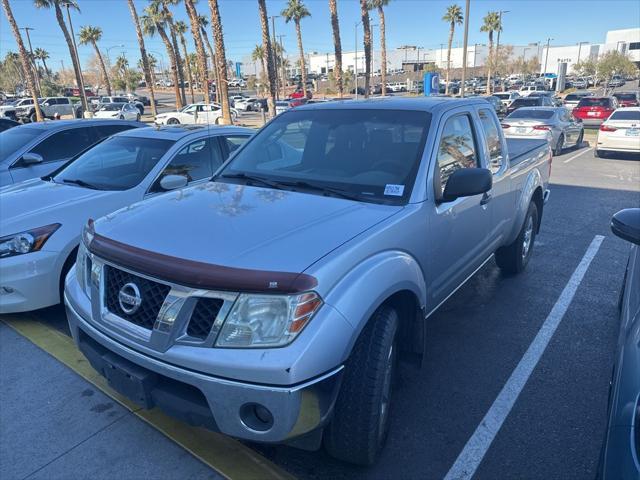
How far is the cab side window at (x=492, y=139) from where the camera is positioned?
4.19 m

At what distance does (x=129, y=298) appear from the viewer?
236 cm

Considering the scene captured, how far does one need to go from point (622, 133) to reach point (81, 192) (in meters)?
14.9

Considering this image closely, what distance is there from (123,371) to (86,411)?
1.03 metres

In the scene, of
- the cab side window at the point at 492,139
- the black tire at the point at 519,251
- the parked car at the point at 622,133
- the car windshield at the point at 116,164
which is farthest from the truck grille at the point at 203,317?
the parked car at the point at 622,133

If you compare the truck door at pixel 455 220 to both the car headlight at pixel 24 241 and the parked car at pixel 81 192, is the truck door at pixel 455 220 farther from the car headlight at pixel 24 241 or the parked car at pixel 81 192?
the car headlight at pixel 24 241

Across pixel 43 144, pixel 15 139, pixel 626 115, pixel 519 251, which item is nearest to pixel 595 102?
pixel 626 115

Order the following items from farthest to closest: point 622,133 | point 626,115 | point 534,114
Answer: point 534,114 < point 626,115 < point 622,133

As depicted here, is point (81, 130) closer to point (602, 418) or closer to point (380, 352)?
point (380, 352)

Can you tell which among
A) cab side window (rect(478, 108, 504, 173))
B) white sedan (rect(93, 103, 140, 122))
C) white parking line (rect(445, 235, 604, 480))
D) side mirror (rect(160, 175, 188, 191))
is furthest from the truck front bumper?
white sedan (rect(93, 103, 140, 122))

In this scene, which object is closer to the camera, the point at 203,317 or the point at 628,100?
the point at 203,317

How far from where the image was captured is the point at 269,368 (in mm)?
1990

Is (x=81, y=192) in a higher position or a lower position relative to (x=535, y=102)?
higher

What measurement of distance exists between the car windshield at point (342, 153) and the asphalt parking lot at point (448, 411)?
4.37ft

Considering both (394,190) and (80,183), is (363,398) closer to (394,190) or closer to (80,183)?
(394,190)
